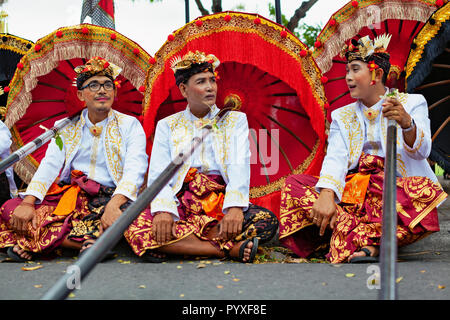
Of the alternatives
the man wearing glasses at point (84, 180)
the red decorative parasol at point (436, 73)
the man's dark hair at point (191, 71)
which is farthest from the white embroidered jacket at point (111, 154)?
the red decorative parasol at point (436, 73)

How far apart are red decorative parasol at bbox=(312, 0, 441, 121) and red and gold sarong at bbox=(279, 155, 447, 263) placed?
81 cm

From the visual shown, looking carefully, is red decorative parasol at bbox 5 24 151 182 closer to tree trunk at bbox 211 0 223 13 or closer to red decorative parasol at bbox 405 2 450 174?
red decorative parasol at bbox 405 2 450 174

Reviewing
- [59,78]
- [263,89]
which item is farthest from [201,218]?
[59,78]

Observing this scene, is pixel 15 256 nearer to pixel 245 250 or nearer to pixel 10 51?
pixel 245 250

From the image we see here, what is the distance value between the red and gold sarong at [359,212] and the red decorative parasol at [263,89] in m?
0.47

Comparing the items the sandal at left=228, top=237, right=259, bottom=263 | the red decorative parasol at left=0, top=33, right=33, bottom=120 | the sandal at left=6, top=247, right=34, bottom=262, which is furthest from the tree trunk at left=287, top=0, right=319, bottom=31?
the sandal at left=6, top=247, right=34, bottom=262

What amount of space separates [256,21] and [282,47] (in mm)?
271

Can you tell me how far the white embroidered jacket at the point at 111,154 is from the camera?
138 inches

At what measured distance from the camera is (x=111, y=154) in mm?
3619

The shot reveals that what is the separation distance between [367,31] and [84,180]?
8.13ft

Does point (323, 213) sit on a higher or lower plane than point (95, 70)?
lower

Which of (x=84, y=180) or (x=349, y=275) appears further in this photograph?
Answer: (x=84, y=180)

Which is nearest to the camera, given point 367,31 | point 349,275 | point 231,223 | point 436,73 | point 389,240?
point 389,240

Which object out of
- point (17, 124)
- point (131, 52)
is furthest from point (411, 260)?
point (17, 124)
